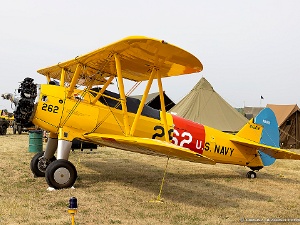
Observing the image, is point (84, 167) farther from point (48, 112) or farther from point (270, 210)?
point (270, 210)

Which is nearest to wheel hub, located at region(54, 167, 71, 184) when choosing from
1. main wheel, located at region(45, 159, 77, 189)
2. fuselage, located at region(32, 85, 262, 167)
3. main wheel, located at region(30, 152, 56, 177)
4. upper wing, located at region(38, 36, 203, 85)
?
main wheel, located at region(45, 159, 77, 189)

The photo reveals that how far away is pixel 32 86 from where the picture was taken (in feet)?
23.0

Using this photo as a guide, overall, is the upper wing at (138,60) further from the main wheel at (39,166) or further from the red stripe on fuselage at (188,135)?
the main wheel at (39,166)

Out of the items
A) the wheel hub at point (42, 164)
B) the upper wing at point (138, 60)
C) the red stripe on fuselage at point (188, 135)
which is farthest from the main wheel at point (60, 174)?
the red stripe on fuselage at point (188, 135)

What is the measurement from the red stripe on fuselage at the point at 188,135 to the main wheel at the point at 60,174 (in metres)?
2.85

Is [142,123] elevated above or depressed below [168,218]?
above

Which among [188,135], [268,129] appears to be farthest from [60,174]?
[268,129]

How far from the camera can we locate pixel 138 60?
7273 mm

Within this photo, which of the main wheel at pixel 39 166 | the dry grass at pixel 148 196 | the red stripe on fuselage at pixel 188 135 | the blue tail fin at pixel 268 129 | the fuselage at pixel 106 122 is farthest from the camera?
the blue tail fin at pixel 268 129

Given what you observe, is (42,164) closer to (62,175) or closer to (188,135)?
(62,175)

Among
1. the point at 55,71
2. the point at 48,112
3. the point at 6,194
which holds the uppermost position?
the point at 55,71

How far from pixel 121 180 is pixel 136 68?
2.84 metres

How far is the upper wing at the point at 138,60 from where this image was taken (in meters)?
6.19

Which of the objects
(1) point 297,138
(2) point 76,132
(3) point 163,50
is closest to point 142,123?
(2) point 76,132
